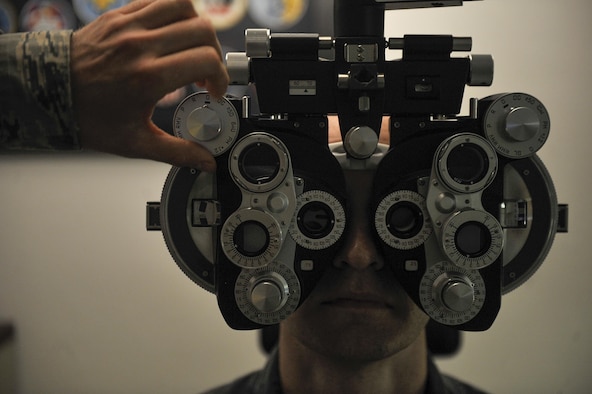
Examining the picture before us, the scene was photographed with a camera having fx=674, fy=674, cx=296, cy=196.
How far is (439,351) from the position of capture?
4.00 feet

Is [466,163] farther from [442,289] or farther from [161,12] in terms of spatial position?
[161,12]

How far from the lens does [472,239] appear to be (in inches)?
29.1

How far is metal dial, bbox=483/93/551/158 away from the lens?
735 mm

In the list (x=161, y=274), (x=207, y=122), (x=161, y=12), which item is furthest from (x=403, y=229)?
(x=161, y=274)

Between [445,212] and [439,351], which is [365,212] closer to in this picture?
[445,212]

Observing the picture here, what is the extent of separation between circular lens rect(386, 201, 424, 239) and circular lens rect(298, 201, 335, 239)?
0.22 feet

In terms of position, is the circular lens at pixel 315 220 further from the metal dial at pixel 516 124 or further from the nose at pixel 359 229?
the metal dial at pixel 516 124

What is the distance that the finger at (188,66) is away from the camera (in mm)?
664

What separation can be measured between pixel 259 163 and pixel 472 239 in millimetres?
248

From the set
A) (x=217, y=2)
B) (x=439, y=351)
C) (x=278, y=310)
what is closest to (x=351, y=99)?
(x=278, y=310)

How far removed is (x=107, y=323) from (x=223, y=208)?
55 centimetres

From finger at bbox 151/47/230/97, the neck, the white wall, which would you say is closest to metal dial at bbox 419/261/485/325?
the neck

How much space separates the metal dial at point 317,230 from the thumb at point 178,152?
108mm

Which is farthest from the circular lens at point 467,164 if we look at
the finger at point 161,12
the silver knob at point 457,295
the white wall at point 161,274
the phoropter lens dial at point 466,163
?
the white wall at point 161,274
